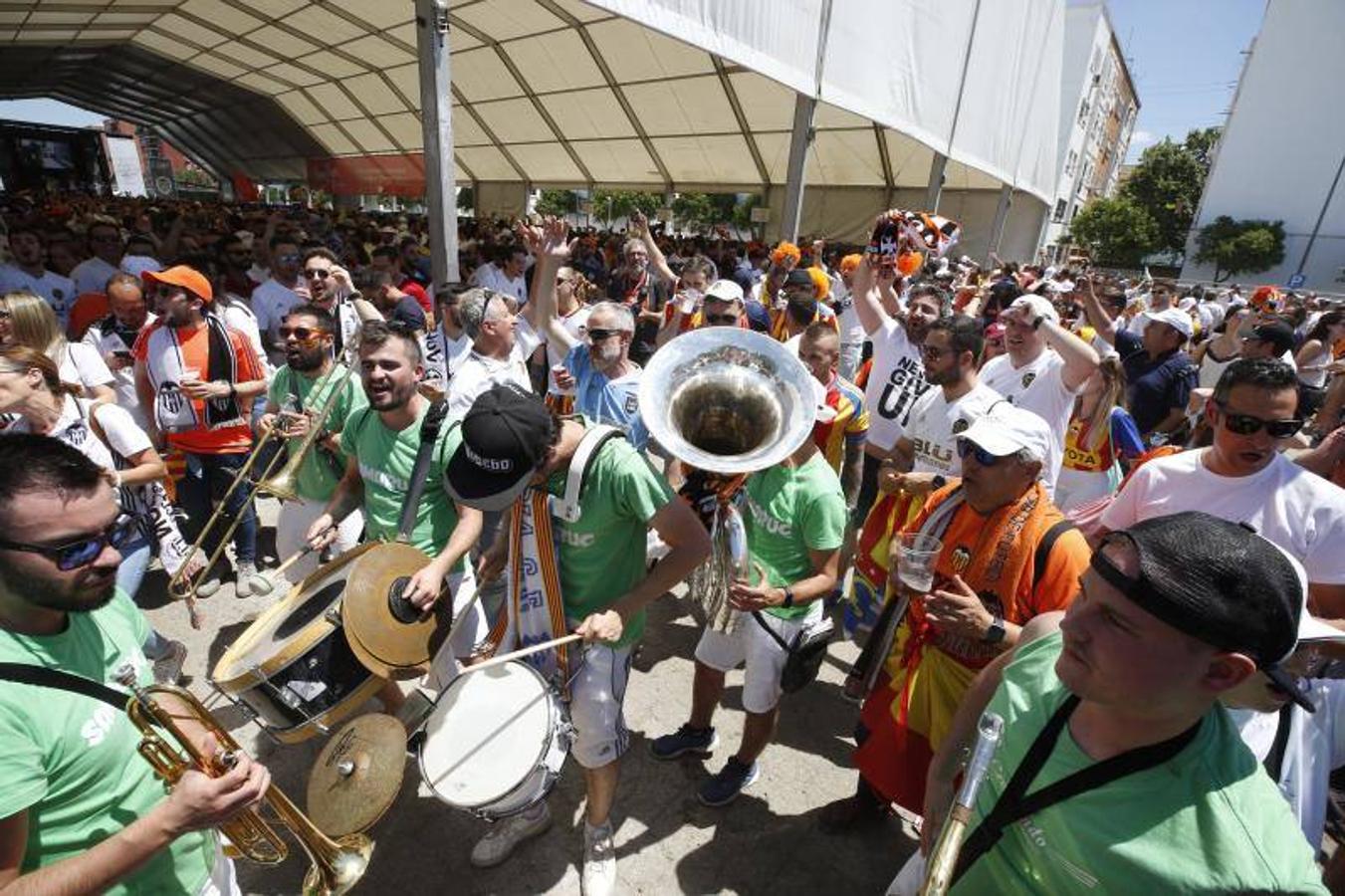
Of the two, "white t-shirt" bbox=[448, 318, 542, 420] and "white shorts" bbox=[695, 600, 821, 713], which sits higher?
"white t-shirt" bbox=[448, 318, 542, 420]

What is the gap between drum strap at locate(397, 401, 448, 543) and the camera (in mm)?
2895

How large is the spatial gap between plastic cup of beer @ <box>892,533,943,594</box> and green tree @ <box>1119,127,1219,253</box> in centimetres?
6070

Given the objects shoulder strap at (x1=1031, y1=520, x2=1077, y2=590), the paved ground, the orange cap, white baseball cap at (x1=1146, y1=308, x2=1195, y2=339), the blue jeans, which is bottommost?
the paved ground

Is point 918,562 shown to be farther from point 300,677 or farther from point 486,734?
point 300,677

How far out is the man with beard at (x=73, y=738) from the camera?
1.40 m

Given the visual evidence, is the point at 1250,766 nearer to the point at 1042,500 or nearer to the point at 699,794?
the point at 1042,500

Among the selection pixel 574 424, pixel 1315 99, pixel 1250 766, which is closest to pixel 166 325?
pixel 574 424

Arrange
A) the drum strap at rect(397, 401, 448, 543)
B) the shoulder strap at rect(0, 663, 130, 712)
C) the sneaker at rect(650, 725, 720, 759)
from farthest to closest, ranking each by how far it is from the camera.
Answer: the sneaker at rect(650, 725, 720, 759) < the drum strap at rect(397, 401, 448, 543) < the shoulder strap at rect(0, 663, 130, 712)

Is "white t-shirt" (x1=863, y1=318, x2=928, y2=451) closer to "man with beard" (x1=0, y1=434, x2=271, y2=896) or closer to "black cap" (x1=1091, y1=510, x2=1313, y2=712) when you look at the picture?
"black cap" (x1=1091, y1=510, x2=1313, y2=712)

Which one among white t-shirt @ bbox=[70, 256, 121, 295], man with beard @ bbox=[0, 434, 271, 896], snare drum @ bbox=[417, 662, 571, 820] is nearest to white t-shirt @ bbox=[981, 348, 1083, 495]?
snare drum @ bbox=[417, 662, 571, 820]

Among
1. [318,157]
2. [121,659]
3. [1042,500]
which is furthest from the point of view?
[318,157]

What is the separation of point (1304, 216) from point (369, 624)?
2619 inches

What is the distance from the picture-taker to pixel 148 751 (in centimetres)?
160

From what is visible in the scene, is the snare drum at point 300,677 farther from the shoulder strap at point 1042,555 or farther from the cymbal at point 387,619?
the shoulder strap at point 1042,555
